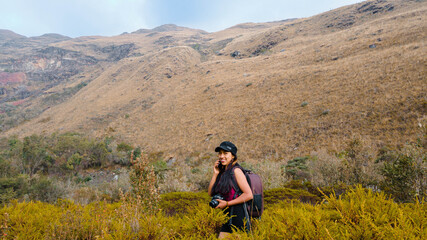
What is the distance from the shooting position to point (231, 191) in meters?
2.59

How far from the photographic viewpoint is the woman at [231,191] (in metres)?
2.47

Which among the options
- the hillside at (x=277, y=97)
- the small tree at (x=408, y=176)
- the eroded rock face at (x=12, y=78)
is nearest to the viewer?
the small tree at (x=408, y=176)

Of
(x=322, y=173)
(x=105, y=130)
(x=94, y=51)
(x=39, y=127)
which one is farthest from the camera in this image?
(x=94, y=51)

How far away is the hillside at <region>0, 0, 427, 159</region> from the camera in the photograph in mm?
15117

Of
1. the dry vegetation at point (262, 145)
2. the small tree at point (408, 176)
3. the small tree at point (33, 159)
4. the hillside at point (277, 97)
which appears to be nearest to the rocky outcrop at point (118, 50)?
the hillside at point (277, 97)

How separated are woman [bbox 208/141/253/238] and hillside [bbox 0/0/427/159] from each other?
799 centimetres

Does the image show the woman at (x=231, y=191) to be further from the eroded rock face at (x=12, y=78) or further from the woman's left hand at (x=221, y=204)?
the eroded rock face at (x=12, y=78)

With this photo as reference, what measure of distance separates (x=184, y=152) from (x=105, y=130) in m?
19.6

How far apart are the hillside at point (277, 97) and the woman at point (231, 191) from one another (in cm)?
799

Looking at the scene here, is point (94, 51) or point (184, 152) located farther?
point (94, 51)

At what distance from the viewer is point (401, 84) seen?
1638cm

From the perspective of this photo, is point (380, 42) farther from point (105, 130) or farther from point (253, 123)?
point (105, 130)

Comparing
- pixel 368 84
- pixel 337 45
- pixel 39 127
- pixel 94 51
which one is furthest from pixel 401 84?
pixel 94 51

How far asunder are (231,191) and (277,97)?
23.5m
